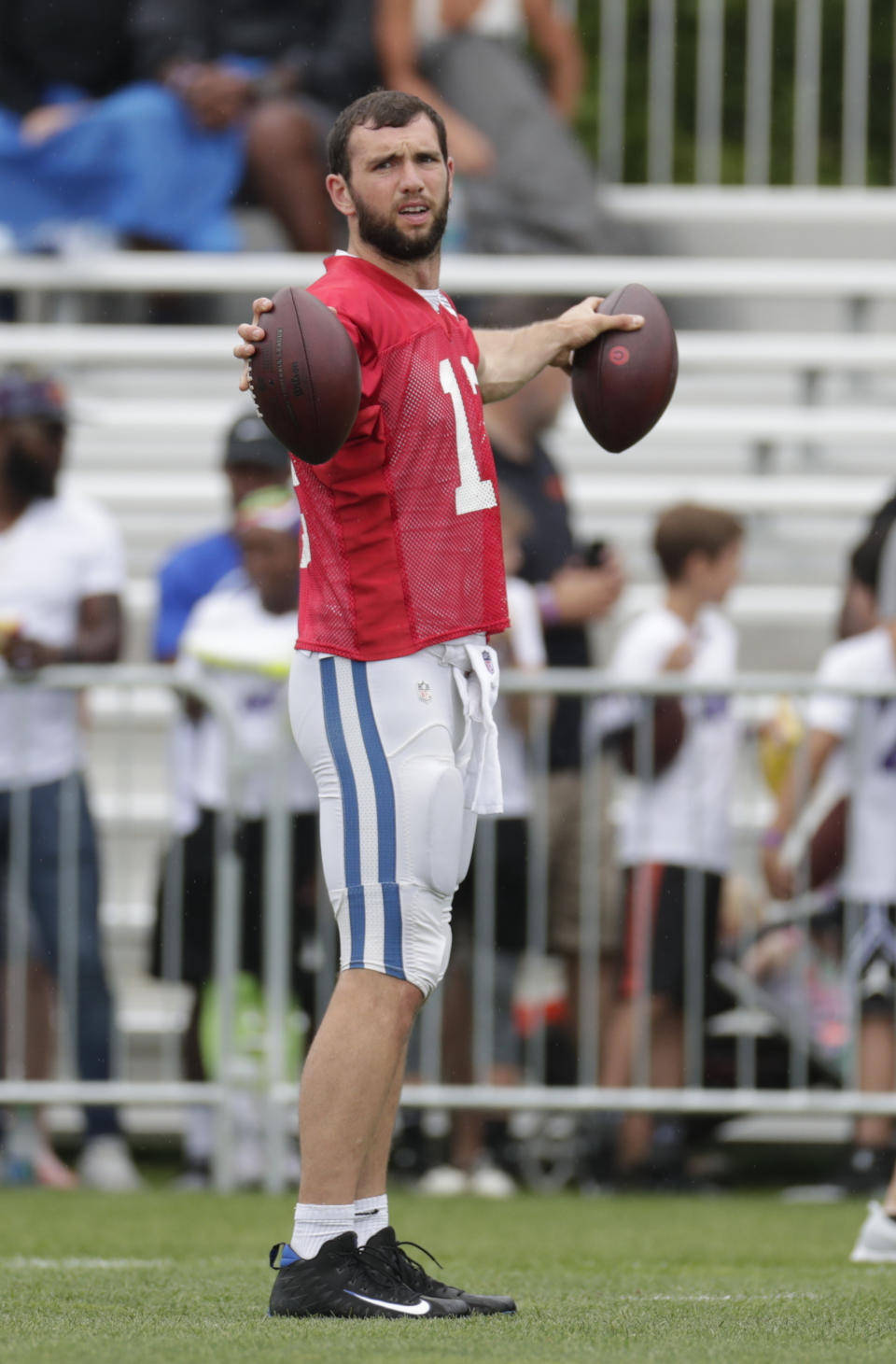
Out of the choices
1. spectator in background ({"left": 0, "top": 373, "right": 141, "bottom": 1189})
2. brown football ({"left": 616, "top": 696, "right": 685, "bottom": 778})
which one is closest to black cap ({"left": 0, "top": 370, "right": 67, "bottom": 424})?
spectator in background ({"left": 0, "top": 373, "right": 141, "bottom": 1189})

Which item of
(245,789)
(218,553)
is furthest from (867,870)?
(218,553)

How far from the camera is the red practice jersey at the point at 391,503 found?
3.92 m

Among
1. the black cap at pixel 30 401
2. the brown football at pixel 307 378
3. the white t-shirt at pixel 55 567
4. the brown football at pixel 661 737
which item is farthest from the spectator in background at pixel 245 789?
the brown football at pixel 307 378

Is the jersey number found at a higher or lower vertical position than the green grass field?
higher

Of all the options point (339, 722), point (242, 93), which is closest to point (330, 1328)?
point (339, 722)

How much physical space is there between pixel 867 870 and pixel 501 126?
17.1ft

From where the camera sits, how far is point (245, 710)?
6734 millimetres

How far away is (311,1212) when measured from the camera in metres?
3.86

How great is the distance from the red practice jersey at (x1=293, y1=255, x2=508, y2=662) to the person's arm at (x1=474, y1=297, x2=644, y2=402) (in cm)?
28

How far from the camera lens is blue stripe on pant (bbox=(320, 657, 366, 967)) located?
3.94 m

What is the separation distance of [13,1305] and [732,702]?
3175 mm

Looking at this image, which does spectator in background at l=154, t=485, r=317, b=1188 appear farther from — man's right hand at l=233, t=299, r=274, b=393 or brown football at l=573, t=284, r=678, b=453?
man's right hand at l=233, t=299, r=274, b=393

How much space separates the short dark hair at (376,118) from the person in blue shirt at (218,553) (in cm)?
317

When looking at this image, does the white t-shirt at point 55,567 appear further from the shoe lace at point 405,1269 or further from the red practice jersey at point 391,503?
the shoe lace at point 405,1269
